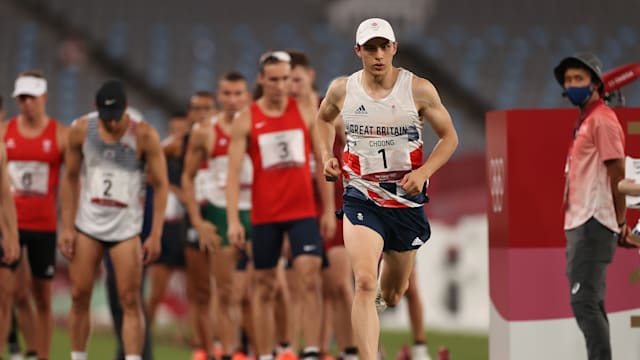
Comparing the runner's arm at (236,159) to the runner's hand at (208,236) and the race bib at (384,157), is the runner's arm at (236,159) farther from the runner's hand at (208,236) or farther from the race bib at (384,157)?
the race bib at (384,157)

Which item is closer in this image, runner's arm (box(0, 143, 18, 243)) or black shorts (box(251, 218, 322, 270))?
runner's arm (box(0, 143, 18, 243))

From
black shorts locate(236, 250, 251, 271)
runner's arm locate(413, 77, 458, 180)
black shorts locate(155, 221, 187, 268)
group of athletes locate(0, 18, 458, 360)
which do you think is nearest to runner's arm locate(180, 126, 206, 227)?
group of athletes locate(0, 18, 458, 360)

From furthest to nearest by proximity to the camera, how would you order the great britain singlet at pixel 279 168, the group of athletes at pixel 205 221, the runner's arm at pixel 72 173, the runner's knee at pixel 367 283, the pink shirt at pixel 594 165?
1. the great britain singlet at pixel 279 168
2. the runner's arm at pixel 72 173
3. the group of athletes at pixel 205 221
4. the pink shirt at pixel 594 165
5. the runner's knee at pixel 367 283

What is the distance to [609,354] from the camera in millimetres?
9273

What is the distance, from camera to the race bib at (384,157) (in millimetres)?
8797

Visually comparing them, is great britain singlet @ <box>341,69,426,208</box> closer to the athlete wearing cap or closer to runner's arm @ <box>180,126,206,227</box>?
the athlete wearing cap

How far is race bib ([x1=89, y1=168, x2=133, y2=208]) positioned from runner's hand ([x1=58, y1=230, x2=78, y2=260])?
34cm

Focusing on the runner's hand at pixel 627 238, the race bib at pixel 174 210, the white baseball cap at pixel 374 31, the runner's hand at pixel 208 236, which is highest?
the white baseball cap at pixel 374 31

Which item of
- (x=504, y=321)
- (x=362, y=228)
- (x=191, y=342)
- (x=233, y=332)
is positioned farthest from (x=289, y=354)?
(x=191, y=342)

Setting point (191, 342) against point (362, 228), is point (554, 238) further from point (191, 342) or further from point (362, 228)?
point (191, 342)

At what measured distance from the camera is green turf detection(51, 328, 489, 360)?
1528cm

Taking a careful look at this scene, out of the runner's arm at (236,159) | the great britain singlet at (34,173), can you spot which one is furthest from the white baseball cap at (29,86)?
the runner's arm at (236,159)

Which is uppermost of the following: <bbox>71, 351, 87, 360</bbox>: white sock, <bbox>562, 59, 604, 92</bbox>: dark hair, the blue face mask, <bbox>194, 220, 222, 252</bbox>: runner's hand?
<bbox>562, 59, 604, 92</bbox>: dark hair

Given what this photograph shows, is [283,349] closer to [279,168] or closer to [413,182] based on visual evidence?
[279,168]
